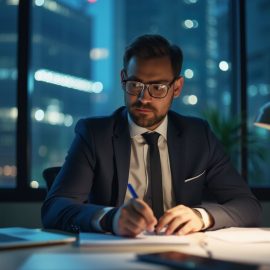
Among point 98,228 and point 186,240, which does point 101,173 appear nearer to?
point 98,228

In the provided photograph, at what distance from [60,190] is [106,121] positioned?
0.39 metres

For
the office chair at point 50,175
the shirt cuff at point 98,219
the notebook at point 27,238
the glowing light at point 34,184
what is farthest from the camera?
the glowing light at point 34,184

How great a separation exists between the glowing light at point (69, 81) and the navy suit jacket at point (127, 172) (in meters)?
1.80

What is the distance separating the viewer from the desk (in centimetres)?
90

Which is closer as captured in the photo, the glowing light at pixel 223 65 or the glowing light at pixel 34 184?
the glowing light at pixel 34 184

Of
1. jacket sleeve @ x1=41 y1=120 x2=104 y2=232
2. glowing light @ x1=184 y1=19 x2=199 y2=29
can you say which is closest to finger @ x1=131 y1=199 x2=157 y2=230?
jacket sleeve @ x1=41 y1=120 x2=104 y2=232

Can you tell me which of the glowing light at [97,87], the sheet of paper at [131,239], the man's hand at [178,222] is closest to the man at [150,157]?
the man's hand at [178,222]

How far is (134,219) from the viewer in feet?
4.12

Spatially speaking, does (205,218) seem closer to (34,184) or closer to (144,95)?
(144,95)

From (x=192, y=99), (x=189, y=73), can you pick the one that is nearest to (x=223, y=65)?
(x=189, y=73)

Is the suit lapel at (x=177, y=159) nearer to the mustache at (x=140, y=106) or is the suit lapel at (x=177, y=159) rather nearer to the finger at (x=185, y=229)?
the mustache at (x=140, y=106)

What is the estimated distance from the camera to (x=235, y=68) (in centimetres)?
386

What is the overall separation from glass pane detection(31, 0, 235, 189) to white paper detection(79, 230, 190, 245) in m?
2.44

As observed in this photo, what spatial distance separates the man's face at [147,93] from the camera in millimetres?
1789
